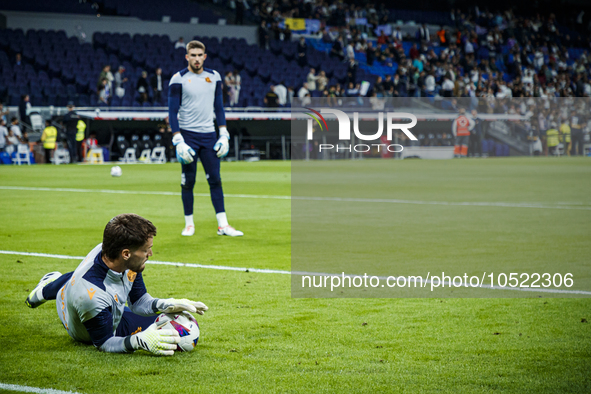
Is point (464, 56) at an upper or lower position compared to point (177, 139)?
upper

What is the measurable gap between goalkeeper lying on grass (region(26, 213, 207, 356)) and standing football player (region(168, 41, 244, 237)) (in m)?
4.66

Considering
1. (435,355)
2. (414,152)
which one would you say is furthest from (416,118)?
(435,355)

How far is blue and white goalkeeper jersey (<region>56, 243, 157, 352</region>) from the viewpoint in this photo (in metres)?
3.88

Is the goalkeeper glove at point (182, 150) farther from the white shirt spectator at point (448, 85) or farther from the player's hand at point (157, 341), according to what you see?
the white shirt spectator at point (448, 85)

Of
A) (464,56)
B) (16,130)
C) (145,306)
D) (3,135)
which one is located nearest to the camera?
(145,306)

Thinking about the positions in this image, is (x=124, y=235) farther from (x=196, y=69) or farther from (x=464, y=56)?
(x=464, y=56)

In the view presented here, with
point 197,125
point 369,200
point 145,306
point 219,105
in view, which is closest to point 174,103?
point 197,125

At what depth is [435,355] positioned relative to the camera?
395 cm

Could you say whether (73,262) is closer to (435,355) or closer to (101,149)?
(435,355)

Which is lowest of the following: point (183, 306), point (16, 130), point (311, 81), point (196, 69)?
point (183, 306)

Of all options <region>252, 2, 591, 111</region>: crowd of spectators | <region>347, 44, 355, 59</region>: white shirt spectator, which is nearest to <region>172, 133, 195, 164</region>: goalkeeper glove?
<region>252, 2, 591, 111</region>: crowd of spectators

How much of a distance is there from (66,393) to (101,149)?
26.7m

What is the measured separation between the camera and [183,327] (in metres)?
4.04

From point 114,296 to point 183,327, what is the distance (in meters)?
0.43
